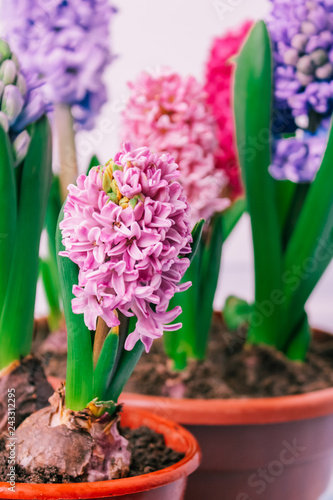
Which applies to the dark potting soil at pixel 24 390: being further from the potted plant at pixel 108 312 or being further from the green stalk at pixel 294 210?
the green stalk at pixel 294 210

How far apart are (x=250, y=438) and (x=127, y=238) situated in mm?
459

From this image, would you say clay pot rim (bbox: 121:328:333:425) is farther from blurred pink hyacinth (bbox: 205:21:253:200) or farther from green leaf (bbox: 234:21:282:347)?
blurred pink hyacinth (bbox: 205:21:253:200)

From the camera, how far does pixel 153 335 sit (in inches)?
22.2

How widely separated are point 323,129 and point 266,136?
0.10 meters

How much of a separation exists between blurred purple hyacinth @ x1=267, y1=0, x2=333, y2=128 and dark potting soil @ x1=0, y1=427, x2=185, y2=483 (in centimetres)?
58

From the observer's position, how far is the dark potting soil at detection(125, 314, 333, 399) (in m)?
1.00

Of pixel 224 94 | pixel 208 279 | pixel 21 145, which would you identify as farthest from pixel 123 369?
pixel 224 94

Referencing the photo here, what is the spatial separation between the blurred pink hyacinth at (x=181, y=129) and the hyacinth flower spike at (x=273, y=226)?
0.22 ft

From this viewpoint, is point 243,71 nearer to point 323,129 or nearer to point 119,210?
point 323,129

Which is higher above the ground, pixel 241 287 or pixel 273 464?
pixel 273 464

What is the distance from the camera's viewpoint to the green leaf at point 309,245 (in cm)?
106

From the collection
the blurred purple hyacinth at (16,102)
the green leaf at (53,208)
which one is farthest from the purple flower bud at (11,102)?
the green leaf at (53,208)

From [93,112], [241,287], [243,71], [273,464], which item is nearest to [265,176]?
[243,71]

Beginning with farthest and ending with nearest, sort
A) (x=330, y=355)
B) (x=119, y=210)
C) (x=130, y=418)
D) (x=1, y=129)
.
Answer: (x=330, y=355), (x=130, y=418), (x=1, y=129), (x=119, y=210)
